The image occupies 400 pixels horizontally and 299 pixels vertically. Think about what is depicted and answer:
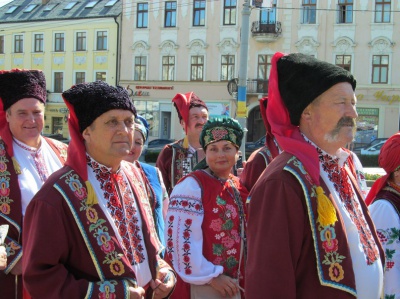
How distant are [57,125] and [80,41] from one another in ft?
19.4

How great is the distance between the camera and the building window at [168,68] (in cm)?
3269

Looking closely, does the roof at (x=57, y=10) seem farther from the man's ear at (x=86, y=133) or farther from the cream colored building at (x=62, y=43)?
the man's ear at (x=86, y=133)

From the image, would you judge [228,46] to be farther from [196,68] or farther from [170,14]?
[170,14]

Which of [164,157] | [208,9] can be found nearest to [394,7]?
[208,9]

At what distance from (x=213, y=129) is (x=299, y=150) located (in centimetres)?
154

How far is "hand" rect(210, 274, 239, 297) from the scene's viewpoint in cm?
346

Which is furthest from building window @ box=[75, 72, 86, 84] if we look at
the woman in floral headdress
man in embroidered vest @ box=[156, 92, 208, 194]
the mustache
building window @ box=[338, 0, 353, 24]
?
the mustache

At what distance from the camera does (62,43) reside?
35.3 m

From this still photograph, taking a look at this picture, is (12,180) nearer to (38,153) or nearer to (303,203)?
(38,153)

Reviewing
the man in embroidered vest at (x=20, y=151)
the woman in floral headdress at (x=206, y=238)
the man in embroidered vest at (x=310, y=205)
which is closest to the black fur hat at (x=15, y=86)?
the man in embroidered vest at (x=20, y=151)

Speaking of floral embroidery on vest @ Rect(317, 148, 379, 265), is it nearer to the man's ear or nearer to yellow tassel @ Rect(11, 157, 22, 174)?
the man's ear

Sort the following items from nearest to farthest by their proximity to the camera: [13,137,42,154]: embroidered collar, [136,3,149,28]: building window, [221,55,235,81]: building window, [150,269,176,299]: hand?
[150,269,176,299]: hand
[13,137,42,154]: embroidered collar
[221,55,235,81]: building window
[136,3,149,28]: building window

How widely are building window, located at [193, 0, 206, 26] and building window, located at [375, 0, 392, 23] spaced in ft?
32.4

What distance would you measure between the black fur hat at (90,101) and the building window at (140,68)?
30.8m
